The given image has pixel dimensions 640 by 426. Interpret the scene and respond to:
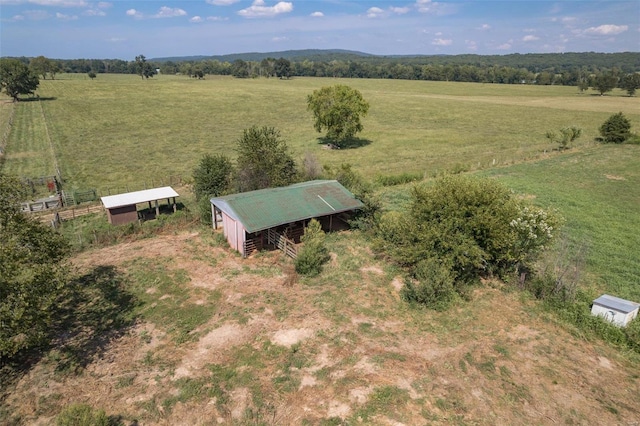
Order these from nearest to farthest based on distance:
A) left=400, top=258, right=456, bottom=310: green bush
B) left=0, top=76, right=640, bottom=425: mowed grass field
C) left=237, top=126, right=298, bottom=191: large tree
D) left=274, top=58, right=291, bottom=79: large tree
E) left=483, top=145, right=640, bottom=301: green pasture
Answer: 1. left=0, top=76, right=640, bottom=425: mowed grass field
2. left=400, top=258, right=456, bottom=310: green bush
3. left=483, top=145, right=640, bottom=301: green pasture
4. left=237, top=126, right=298, bottom=191: large tree
5. left=274, top=58, right=291, bottom=79: large tree

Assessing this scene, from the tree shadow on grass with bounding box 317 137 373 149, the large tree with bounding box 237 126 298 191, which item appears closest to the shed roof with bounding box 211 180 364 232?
the large tree with bounding box 237 126 298 191

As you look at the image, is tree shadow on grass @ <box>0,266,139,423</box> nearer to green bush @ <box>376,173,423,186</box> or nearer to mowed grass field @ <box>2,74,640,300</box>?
mowed grass field @ <box>2,74,640,300</box>

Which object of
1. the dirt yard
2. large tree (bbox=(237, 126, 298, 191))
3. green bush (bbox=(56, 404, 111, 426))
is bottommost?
the dirt yard

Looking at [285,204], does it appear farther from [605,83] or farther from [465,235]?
[605,83]

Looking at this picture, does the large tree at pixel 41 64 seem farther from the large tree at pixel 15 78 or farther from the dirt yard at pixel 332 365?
the dirt yard at pixel 332 365

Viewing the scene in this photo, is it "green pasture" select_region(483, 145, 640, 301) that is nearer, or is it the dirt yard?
the dirt yard
